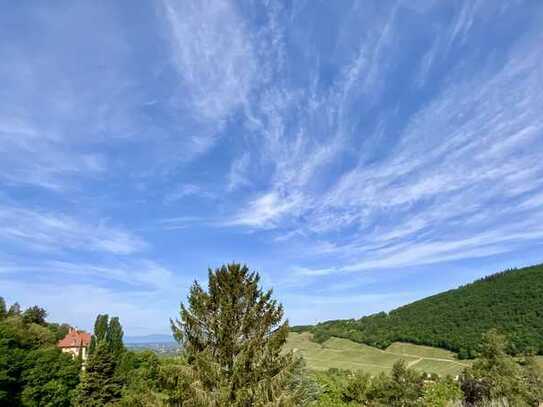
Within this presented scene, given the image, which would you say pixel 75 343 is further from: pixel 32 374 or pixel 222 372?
pixel 222 372

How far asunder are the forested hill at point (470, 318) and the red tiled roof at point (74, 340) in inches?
3629

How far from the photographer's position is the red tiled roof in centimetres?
9269

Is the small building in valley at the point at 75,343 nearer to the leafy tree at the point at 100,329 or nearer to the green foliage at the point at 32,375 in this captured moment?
the leafy tree at the point at 100,329

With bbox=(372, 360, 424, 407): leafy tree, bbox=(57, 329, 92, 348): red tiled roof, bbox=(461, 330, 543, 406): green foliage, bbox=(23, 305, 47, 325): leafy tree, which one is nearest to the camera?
bbox=(461, 330, 543, 406): green foliage

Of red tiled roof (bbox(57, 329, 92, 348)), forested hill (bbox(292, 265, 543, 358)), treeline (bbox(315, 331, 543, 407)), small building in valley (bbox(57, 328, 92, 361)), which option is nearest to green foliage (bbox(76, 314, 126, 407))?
A: treeline (bbox(315, 331, 543, 407))

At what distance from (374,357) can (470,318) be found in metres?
34.1

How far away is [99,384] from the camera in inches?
2029

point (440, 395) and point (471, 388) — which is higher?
point (471, 388)

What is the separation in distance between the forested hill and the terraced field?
3760 mm

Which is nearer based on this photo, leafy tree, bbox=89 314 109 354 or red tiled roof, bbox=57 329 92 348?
leafy tree, bbox=89 314 109 354

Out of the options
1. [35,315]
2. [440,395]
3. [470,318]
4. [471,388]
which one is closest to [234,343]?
[471,388]

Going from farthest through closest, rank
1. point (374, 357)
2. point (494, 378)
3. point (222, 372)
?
1. point (374, 357)
2. point (494, 378)
3. point (222, 372)

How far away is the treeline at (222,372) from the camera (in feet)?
53.5

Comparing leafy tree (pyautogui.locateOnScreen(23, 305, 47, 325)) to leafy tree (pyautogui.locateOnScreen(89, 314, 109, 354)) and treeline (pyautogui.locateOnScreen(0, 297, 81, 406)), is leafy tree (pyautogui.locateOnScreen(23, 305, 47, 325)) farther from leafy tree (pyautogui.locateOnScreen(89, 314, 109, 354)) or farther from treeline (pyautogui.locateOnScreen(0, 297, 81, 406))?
treeline (pyautogui.locateOnScreen(0, 297, 81, 406))
